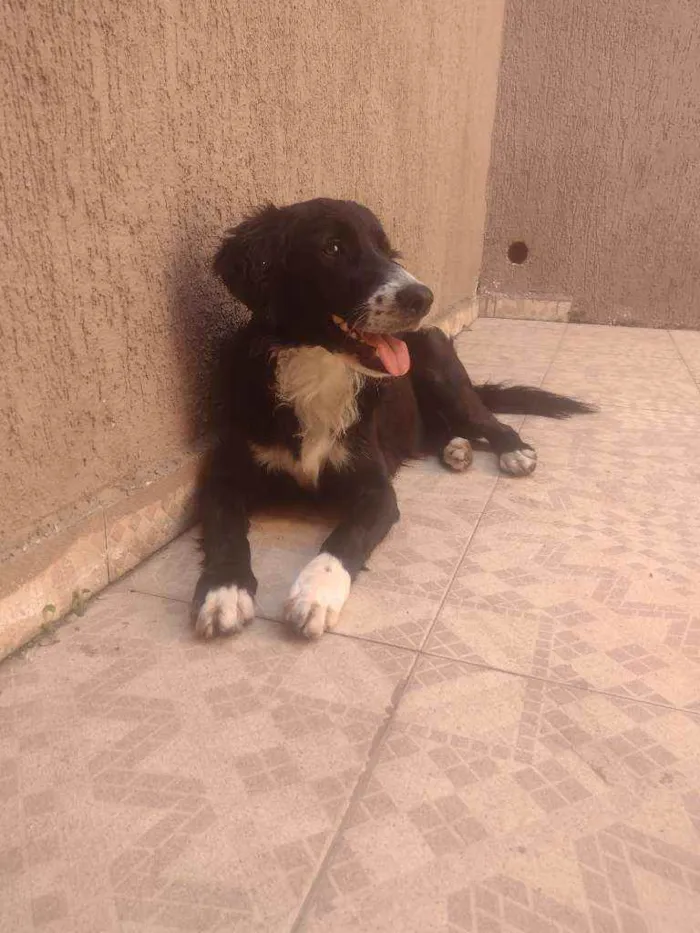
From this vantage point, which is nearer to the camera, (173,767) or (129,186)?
(173,767)

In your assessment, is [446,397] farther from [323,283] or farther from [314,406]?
[323,283]

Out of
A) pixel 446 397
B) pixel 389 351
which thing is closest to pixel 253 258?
pixel 389 351

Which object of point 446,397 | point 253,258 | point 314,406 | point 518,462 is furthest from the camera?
point 446,397

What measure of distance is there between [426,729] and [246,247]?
4.67 ft

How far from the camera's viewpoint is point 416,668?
1.57m

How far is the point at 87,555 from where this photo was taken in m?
1.80

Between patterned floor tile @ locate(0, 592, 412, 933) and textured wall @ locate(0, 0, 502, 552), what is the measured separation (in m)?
0.40

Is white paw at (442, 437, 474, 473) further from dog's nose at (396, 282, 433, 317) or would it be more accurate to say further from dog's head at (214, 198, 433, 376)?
dog's nose at (396, 282, 433, 317)

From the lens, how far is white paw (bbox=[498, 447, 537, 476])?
108 inches

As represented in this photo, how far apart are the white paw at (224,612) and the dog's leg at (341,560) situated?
107 mm

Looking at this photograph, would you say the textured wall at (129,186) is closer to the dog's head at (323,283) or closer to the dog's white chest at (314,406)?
the dog's head at (323,283)

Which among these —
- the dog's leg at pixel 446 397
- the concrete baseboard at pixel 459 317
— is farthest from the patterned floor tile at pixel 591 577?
the concrete baseboard at pixel 459 317

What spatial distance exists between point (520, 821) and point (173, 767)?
2.06ft

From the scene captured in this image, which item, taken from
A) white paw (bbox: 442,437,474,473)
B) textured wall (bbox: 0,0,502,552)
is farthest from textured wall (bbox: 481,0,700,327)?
white paw (bbox: 442,437,474,473)
